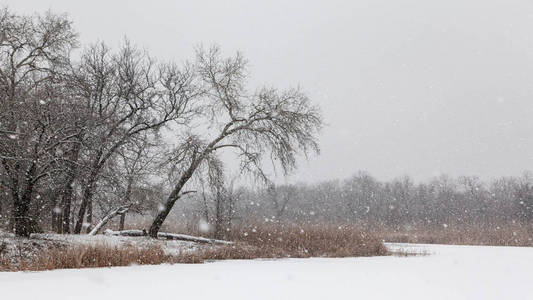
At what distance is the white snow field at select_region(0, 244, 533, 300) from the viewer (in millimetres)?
5953

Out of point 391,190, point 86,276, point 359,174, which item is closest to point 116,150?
point 86,276

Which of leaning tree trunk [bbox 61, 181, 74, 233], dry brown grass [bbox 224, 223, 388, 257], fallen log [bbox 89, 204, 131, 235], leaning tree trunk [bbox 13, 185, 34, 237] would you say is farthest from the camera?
leaning tree trunk [bbox 61, 181, 74, 233]

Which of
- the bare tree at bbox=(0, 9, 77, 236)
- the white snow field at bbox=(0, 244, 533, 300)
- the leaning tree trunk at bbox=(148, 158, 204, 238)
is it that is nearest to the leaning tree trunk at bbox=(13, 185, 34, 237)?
the bare tree at bbox=(0, 9, 77, 236)

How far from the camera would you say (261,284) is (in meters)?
6.96

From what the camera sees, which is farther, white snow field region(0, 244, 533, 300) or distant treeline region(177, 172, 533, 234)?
distant treeline region(177, 172, 533, 234)

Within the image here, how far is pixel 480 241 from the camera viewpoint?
72.7 ft

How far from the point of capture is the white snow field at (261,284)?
19.5 ft

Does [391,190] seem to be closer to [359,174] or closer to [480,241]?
[359,174]

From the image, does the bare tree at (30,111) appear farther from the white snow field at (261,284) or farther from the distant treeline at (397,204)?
the distant treeline at (397,204)

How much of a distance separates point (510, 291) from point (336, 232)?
10.1 meters

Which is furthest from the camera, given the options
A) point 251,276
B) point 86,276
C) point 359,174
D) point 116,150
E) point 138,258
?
point 359,174

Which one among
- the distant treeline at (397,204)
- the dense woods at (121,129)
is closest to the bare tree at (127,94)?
the dense woods at (121,129)

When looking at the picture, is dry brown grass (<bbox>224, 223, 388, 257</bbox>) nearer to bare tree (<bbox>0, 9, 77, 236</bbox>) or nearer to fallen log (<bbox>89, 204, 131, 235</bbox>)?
fallen log (<bbox>89, 204, 131, 235</bbox>)

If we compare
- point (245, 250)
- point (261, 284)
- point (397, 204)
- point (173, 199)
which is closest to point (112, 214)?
point (173, 199)
